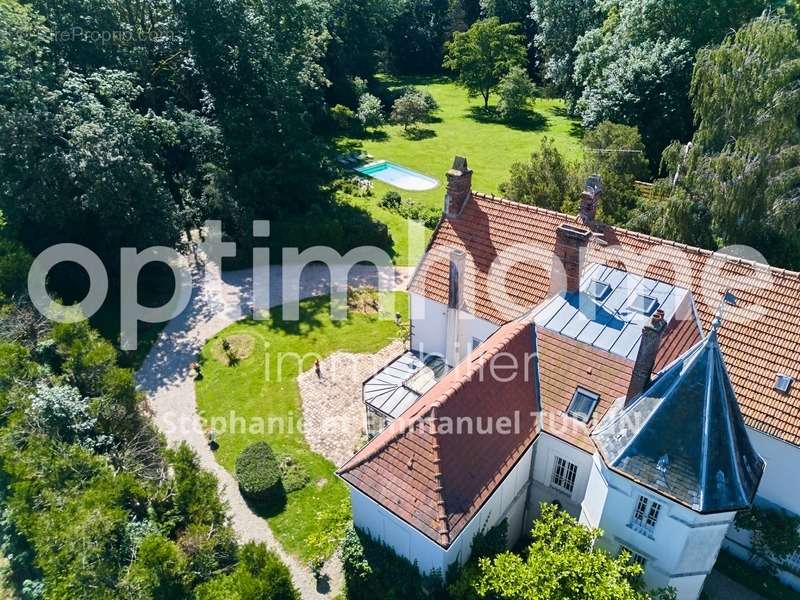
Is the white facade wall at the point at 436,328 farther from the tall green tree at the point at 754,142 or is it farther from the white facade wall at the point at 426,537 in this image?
the tall green tree at the point at 754,142

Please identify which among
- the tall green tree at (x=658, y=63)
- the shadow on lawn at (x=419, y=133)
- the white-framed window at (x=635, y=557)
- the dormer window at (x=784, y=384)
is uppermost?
the tall green tree at (x=658, y=63)

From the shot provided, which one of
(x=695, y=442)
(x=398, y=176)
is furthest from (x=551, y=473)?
(x=398, y=176)

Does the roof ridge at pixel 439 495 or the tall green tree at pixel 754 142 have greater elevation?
the tall green tree at pixel 754 142

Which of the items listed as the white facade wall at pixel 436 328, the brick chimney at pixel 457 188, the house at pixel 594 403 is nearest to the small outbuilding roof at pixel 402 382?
the house at pixel 594 403

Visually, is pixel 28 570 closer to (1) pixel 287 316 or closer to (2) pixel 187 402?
(2) pixel 187 402

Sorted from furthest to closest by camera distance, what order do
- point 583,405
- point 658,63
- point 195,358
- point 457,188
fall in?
point 658,63 < point 195,358 < point 457,188 < point 583,405

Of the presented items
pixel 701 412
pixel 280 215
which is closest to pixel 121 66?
pixel 280 215

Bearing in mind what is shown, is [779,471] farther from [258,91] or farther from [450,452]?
[258,91]
